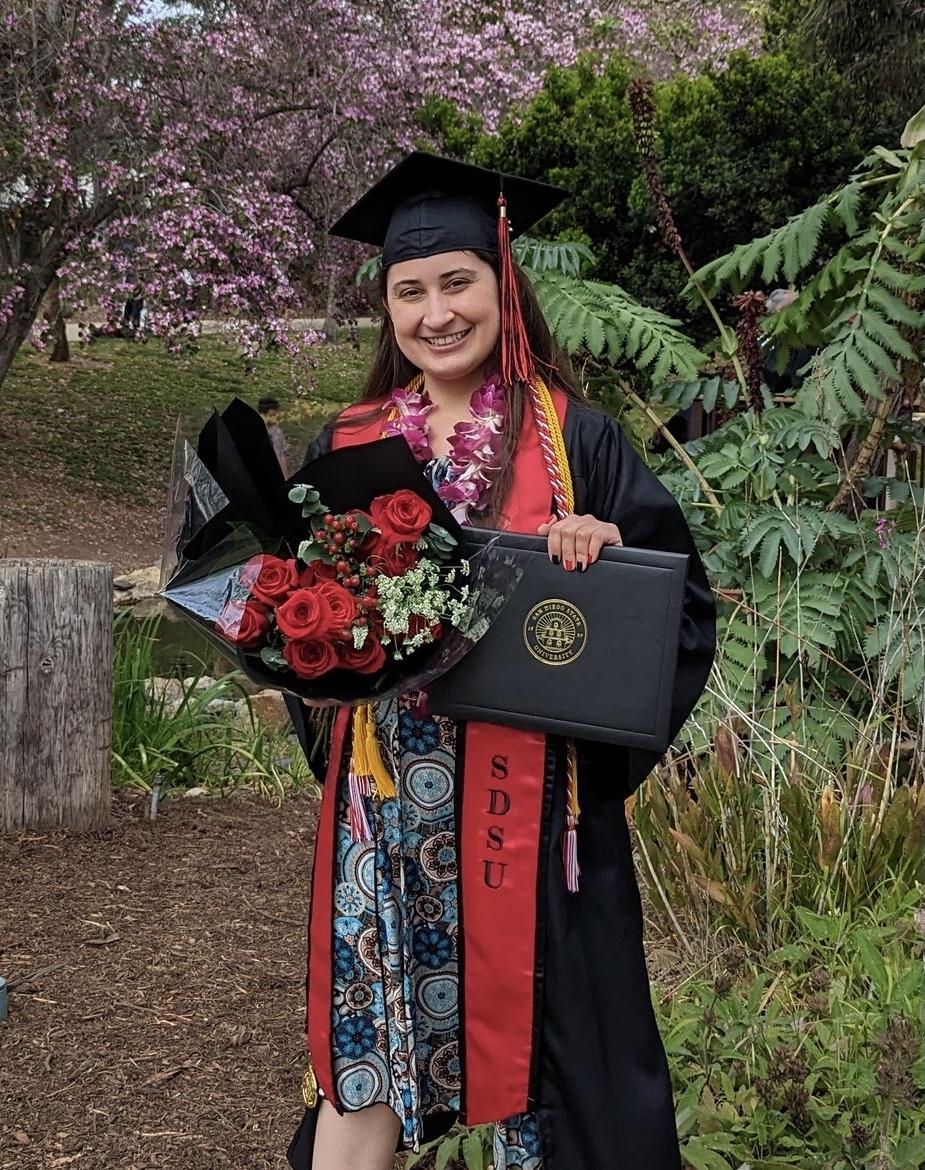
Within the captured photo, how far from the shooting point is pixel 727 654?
3.99 m

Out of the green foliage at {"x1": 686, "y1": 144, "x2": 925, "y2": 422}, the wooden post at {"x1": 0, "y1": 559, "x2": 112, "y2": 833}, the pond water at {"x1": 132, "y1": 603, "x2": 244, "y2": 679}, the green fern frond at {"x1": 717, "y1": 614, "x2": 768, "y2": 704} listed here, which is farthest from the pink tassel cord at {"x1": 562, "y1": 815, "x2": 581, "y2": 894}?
the pond water at {"x1": 132, "y1": 603, "x2": 244, "y2": 679}

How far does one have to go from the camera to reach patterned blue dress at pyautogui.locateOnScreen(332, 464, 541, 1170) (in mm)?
2053

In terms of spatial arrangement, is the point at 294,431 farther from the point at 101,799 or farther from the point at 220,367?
the point at 101,799

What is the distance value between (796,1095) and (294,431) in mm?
13683

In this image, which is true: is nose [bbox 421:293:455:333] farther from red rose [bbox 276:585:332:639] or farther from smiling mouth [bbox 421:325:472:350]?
red rose [bbox 276:585:332:639]

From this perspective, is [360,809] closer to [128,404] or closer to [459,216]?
[459,216]

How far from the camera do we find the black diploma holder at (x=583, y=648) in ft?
6.19

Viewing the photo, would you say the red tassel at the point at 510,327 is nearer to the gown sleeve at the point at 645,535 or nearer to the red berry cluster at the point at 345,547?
the gown sleeve at the point at 645,535

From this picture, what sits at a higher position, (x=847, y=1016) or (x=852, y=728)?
(x=852, y=728)

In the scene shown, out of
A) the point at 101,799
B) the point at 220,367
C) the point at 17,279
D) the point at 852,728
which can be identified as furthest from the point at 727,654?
the point at 220,367

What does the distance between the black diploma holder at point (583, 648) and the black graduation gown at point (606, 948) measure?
13 centimetres

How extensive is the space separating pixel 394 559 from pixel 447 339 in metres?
0.47

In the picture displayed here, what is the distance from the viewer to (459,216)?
2152mm

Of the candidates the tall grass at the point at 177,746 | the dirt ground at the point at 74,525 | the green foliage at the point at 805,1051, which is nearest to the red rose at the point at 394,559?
the green foliage at the point at 805,1051
